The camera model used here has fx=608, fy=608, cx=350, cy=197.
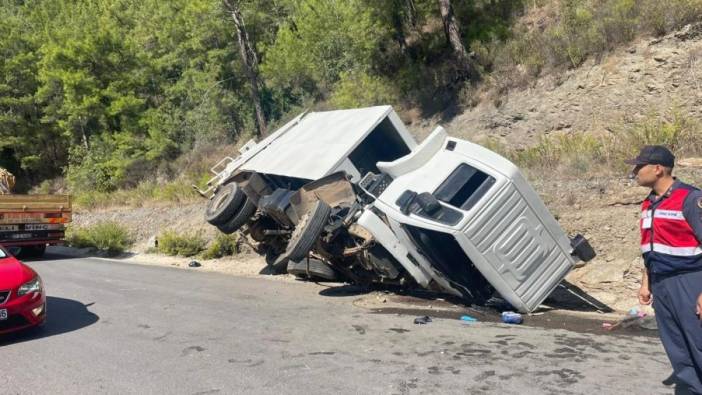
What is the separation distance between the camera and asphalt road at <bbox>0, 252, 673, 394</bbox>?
490 centimetres

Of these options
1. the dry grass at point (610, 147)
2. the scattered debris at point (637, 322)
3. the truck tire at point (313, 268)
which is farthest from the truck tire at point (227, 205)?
the scattered debris at point (637, 322)

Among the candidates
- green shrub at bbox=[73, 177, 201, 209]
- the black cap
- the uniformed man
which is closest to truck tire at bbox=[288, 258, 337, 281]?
the uniformed man

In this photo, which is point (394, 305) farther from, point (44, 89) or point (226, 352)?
point (44, 89)

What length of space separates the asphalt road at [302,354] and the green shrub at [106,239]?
29.3ft

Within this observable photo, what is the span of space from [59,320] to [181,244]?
775 centimetres

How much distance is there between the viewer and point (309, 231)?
26.8 feet

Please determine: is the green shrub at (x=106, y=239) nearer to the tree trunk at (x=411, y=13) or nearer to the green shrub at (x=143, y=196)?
the green shrub at (x=143, y=196)

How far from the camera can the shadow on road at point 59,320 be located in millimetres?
6843

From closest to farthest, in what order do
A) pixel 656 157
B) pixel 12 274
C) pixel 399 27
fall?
pixel 656 157 < pixel 12 274 < pixel 399 27

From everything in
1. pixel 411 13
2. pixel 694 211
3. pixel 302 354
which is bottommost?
pixel 302 354

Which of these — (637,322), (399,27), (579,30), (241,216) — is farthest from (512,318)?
(399,27)

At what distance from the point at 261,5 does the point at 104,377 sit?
25.8 meters

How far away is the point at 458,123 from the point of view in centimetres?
1659

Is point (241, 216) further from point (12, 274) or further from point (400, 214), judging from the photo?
point (12, 274)
